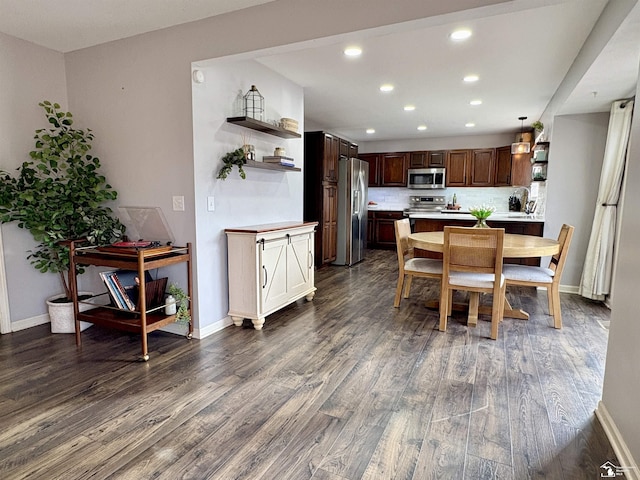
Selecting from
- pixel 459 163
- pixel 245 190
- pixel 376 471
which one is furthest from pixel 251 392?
pixel 459 163

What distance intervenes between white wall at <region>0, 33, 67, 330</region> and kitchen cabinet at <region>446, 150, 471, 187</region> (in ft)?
21.9

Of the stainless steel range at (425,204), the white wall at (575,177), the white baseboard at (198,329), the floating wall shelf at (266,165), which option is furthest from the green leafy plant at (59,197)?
the stainless steel range at (425,204)

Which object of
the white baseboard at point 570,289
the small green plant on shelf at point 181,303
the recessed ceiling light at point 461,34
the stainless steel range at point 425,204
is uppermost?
the recessed ceiling light at point 461,34

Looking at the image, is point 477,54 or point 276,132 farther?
point 276,132

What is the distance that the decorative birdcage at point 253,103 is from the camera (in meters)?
3.34

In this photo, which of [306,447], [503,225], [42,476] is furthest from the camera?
[503,225]

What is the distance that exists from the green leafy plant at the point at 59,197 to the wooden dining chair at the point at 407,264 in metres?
2.63

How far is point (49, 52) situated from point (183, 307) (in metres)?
2.55

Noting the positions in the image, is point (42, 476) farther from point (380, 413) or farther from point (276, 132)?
point (276, 132)

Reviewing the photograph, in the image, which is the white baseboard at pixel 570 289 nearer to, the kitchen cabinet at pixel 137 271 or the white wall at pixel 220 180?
the white wall at pixel 220 180

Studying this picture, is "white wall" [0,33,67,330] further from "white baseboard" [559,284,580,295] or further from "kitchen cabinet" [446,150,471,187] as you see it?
"kitchen cabinet" [446,150,471,187]

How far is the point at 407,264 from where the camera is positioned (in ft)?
12.3

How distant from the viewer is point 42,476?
4.97 ft

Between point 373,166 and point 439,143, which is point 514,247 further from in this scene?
point 373,166
